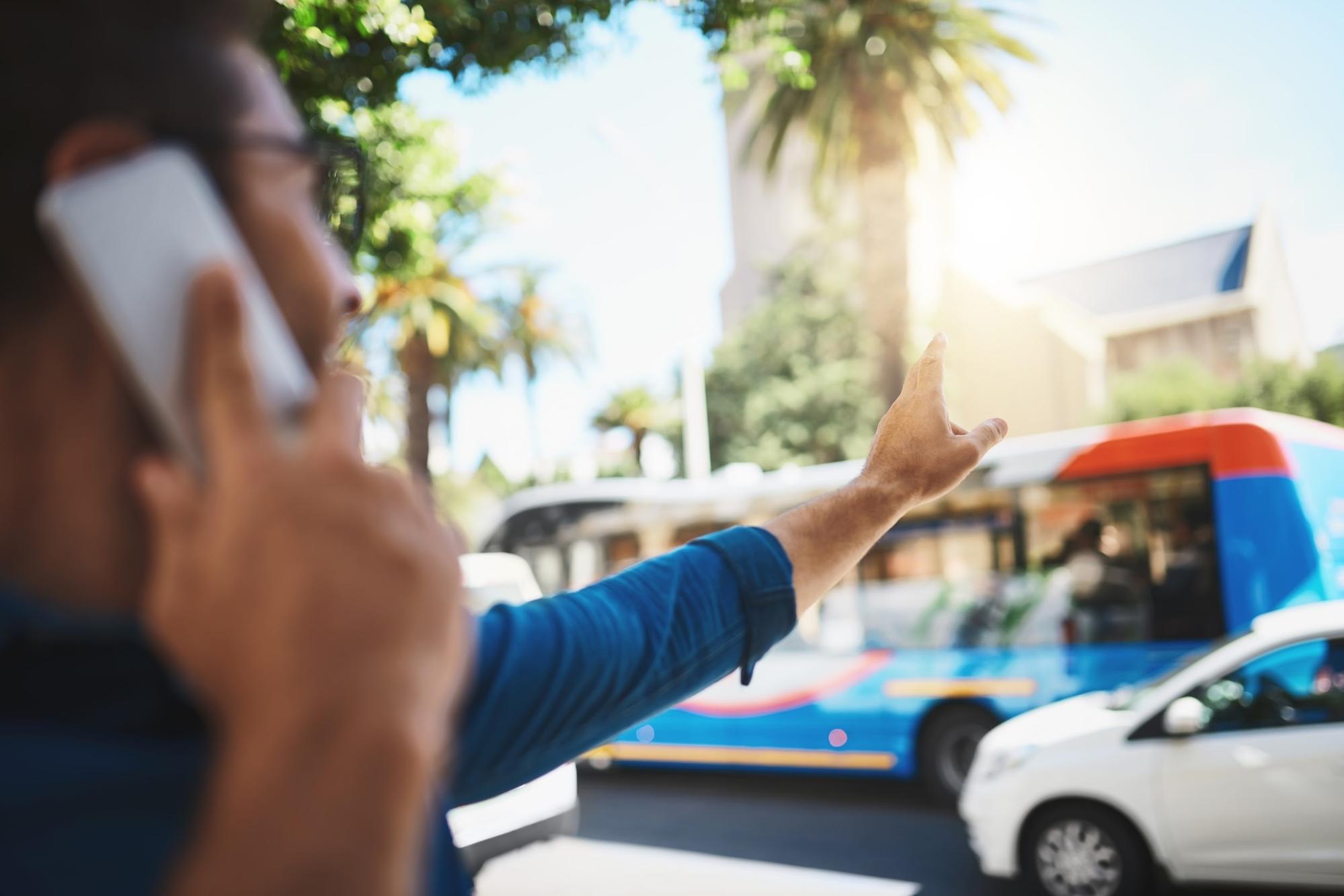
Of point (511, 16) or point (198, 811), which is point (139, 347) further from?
point (511, 16)

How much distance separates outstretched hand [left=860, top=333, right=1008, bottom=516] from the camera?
1.29 metres

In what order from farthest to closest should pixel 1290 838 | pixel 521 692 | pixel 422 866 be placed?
pixel 1290 838 < pixel 521 692 < pixel 422 866

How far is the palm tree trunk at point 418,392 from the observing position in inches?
785

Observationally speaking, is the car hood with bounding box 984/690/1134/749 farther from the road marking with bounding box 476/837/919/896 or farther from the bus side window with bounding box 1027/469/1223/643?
the bus side window with bounding box 1027/469/1223/643

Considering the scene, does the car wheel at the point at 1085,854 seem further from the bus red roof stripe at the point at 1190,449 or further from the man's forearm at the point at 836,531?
the man's forearm at the point at 836,531

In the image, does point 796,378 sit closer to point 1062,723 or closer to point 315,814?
point 1062,723

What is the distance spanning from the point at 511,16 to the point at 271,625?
4981 mm

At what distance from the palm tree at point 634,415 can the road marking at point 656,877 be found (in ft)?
99.4

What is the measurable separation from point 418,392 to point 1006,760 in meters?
16.3

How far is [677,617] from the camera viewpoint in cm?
120

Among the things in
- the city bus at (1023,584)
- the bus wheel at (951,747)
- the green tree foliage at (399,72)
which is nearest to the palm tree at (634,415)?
the green tree foliage at (399,72)

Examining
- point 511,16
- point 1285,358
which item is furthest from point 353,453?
point 1285,358

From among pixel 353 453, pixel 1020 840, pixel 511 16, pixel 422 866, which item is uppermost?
pixel 511 16

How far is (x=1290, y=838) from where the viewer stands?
17.6 feet
